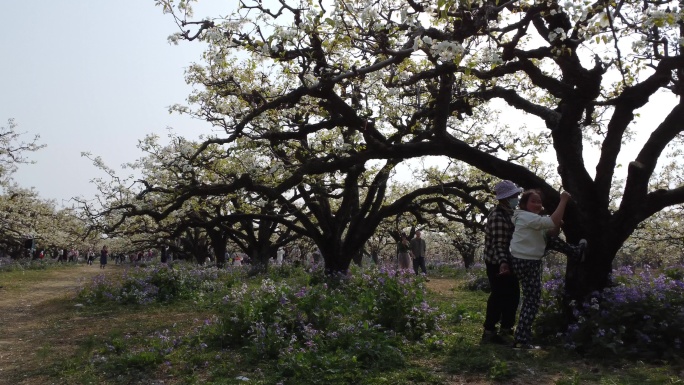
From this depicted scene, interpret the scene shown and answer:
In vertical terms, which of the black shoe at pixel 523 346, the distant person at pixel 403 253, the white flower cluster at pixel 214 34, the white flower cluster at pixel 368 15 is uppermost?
the white flower cluster at pixel 214 34

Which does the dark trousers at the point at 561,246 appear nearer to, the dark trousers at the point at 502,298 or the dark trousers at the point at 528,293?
the dark trousers at the point at 528,293

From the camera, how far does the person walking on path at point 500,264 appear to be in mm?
6539

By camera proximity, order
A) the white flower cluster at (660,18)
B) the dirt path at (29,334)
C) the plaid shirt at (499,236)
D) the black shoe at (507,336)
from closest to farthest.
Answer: the white flower cluster at (660,18)
the dirt path at (29,334)
the plaid shirt at (499,236)
the black shoe at (507,336)

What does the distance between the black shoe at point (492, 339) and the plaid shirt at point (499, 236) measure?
0.85m

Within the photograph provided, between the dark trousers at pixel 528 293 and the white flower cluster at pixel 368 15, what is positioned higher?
the white flower cluster at pixel 368 15

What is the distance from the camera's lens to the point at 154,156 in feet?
60.2

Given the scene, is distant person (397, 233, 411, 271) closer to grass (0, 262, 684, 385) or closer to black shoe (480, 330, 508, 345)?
grass (0, 262, 684, 385)

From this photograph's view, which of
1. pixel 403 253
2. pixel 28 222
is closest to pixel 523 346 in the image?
pixel 403 253

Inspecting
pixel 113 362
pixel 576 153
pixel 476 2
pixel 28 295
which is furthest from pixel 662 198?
pixel 28 295

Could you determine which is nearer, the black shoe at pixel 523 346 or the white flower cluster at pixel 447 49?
the white flower cluster at pixel 447 49

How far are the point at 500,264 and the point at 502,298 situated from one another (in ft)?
1.56

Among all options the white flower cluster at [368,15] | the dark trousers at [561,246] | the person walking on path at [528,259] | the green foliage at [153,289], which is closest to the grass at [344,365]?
the person walking on path at [528,259]

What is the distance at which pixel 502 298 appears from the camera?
260 inches

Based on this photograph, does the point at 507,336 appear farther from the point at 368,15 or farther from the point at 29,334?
the point at 29,334
